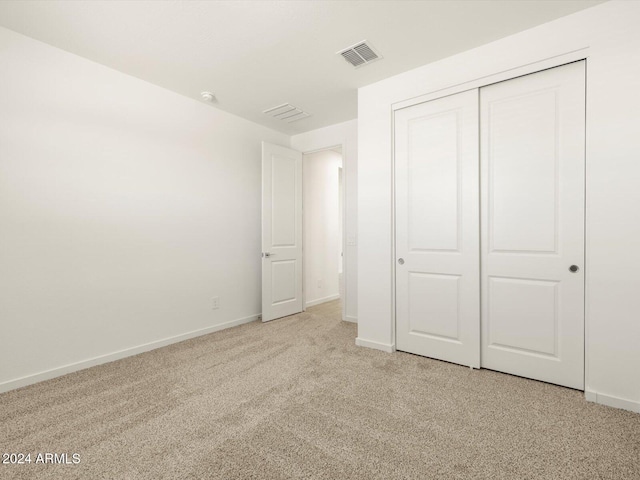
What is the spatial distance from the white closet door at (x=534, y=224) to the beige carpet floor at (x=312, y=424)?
267 mm

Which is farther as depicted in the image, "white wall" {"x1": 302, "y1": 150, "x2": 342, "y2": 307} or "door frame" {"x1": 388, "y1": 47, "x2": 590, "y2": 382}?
"white wall" {"x1": 302, "y1": 150, "x2": 342, "y2": 307}

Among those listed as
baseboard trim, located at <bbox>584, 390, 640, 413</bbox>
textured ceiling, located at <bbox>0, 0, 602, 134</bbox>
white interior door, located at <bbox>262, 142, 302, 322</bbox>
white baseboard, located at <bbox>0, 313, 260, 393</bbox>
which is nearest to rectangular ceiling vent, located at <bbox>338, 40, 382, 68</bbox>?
textured ceiling, located at <bbox>0, 0, 602, 134</bbox>

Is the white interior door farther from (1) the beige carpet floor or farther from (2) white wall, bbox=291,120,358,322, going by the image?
(1) the beige carpet floor

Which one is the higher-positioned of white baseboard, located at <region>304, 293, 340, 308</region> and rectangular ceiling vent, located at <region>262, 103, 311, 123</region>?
rectangular ceiling vent, located at <region>262, 103, 311, 123</region>

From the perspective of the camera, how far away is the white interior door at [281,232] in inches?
156

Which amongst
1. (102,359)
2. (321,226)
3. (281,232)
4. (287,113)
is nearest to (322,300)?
(321,226)

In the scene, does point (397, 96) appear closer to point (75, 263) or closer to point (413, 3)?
point (413, 3)

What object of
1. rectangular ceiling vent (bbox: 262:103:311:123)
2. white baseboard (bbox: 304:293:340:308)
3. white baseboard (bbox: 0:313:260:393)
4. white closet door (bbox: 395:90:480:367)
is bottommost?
white baseboard (bbox: 304:293:340:308)

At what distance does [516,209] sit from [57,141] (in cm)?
373

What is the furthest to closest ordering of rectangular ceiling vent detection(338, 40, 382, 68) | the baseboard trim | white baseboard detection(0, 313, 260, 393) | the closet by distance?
rectangular ceiling vent detection(338, 40, 382, 68)
white baseboard detection(0, 313, 260, 393)
the closet
the baseboard trim

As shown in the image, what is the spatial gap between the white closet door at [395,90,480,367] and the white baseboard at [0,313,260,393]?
2.18 meters

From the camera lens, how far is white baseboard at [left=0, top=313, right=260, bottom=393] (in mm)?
2236

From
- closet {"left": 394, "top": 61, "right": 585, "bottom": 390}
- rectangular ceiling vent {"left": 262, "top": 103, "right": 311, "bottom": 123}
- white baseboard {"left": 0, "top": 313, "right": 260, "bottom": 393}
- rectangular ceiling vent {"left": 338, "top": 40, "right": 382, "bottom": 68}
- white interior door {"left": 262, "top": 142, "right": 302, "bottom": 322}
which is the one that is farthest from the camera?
white interior door {"left": 262, "top": 142, "right": 302, "bottom": 322}

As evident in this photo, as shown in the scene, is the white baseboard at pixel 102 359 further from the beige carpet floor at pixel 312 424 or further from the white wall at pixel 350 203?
the white wall at pixel 350 203
